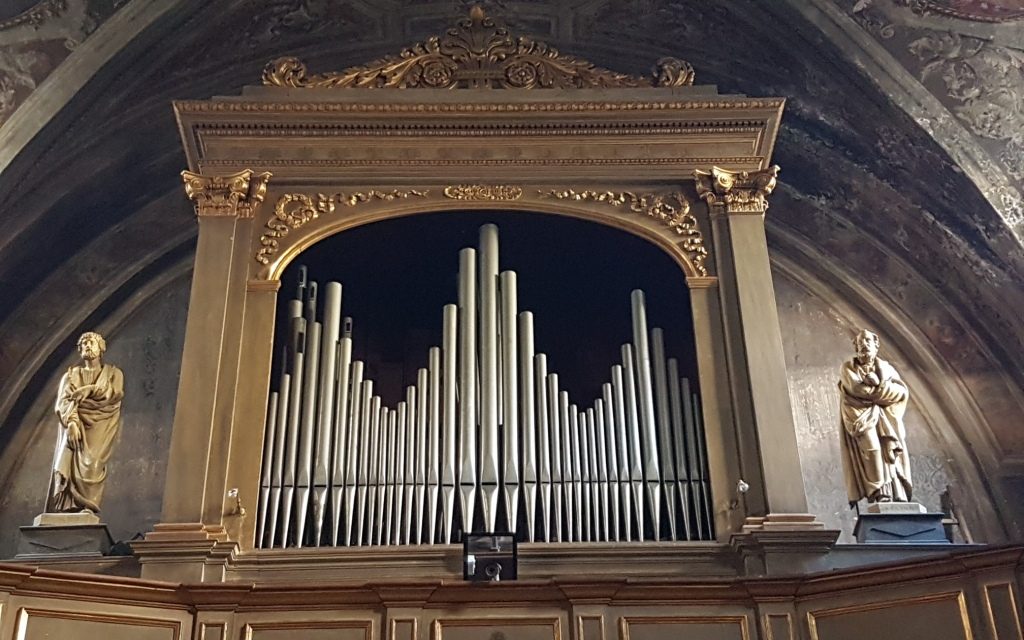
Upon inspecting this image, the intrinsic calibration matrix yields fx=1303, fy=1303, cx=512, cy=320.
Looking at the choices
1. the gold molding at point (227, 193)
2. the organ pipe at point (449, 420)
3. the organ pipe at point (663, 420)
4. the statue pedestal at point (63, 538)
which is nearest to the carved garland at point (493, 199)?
the gold molding at point (227, 193)

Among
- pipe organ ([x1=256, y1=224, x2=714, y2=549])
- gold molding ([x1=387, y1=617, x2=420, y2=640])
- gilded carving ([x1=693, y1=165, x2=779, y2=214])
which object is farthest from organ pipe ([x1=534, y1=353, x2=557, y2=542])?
gilded carving ([x1=693, y1=165, x2=779, y2=214])

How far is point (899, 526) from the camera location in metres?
8.54

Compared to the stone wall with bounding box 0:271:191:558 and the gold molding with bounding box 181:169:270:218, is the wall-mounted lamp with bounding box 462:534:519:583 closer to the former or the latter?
the gold molding with bounding box 181:169:270:218

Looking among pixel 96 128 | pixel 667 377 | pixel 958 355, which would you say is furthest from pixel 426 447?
pixel 958 355

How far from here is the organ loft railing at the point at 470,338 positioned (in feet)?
28.1

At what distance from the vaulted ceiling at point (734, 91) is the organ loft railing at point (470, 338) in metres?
1.73

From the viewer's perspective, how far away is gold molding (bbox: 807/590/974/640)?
755 centimetres

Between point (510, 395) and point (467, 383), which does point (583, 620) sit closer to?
point (510, 395)

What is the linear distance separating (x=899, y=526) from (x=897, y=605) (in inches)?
37.0

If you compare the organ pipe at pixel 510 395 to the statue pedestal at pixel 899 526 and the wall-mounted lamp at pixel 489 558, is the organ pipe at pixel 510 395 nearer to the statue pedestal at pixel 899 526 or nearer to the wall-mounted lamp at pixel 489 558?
the wall-mounted lamp at pixel 489 558

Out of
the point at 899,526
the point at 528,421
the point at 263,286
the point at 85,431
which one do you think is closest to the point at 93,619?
the point at 85,431

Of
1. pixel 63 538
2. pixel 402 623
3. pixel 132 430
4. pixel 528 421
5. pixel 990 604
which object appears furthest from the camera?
pixel 132 430

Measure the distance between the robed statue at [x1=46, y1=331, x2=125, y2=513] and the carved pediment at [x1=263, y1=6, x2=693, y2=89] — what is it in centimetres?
275

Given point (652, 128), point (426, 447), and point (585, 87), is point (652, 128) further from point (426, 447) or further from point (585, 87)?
point (426, 447)
